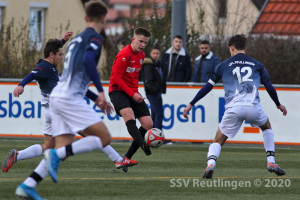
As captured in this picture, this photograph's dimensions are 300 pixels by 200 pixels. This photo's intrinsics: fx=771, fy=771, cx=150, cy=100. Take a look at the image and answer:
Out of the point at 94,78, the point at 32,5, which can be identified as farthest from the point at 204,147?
the point at 32,5

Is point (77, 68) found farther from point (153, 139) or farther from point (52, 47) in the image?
point (153, 139)

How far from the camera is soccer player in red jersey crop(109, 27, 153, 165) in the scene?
A: 11070 millimetres

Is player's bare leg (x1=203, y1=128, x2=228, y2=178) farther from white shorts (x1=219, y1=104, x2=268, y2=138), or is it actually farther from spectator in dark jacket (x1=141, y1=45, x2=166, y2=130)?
spectator in dark jacket (x1=141, y1=45, x2=166, y2=130)

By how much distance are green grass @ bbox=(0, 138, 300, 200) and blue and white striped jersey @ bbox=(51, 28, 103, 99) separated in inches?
43.8

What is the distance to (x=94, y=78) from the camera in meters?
7.29

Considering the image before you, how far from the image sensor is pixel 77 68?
295 inches

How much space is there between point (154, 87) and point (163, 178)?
6332 millimetres

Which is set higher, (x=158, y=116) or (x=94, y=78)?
(x=94, y=78)

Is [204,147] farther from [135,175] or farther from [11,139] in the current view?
[135,175]

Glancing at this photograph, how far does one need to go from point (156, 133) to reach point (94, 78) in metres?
3.79

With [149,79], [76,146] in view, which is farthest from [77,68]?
[149,79]

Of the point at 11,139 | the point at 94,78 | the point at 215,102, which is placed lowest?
the point at 11,139

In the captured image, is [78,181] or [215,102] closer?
[78,181]

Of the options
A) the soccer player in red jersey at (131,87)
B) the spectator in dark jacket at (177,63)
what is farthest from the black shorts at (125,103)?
the spectator in dark jacket at (177,63)
